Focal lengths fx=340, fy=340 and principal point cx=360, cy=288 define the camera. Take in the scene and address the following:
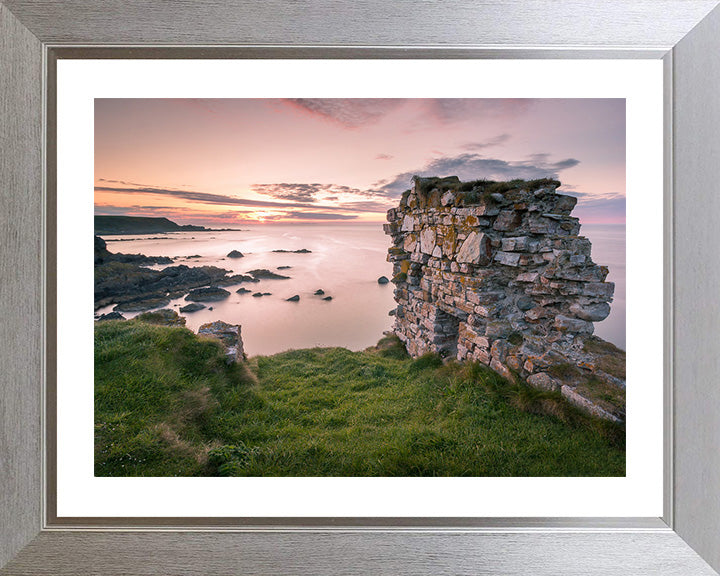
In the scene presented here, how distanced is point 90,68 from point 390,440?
2.62 m

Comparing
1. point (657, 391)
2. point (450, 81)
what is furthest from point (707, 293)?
point (450, 81)

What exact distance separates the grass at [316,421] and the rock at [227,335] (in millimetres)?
138

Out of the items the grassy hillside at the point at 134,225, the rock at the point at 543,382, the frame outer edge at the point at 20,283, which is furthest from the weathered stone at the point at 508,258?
the grassy hillside at the point at 134,225

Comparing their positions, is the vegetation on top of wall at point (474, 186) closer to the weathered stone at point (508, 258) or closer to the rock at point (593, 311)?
the weathered stone at point (508, 258)

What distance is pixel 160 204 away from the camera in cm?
538

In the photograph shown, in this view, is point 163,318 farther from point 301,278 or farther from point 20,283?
point 20,283

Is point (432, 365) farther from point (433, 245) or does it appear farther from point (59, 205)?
point (59, 205)

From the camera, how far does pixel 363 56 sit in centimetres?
122

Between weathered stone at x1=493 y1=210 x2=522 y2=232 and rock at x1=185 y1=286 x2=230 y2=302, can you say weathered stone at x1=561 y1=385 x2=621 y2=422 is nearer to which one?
weathered stone at x1=493 y1=210 x2=522 y2=232

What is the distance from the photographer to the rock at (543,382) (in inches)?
105

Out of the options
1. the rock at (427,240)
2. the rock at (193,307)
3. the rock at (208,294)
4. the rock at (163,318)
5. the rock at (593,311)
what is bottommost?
the rock at (163,318)

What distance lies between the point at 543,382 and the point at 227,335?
10.9ft

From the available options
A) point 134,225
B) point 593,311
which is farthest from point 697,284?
point 134,225

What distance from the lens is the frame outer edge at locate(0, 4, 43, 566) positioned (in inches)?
46.5
